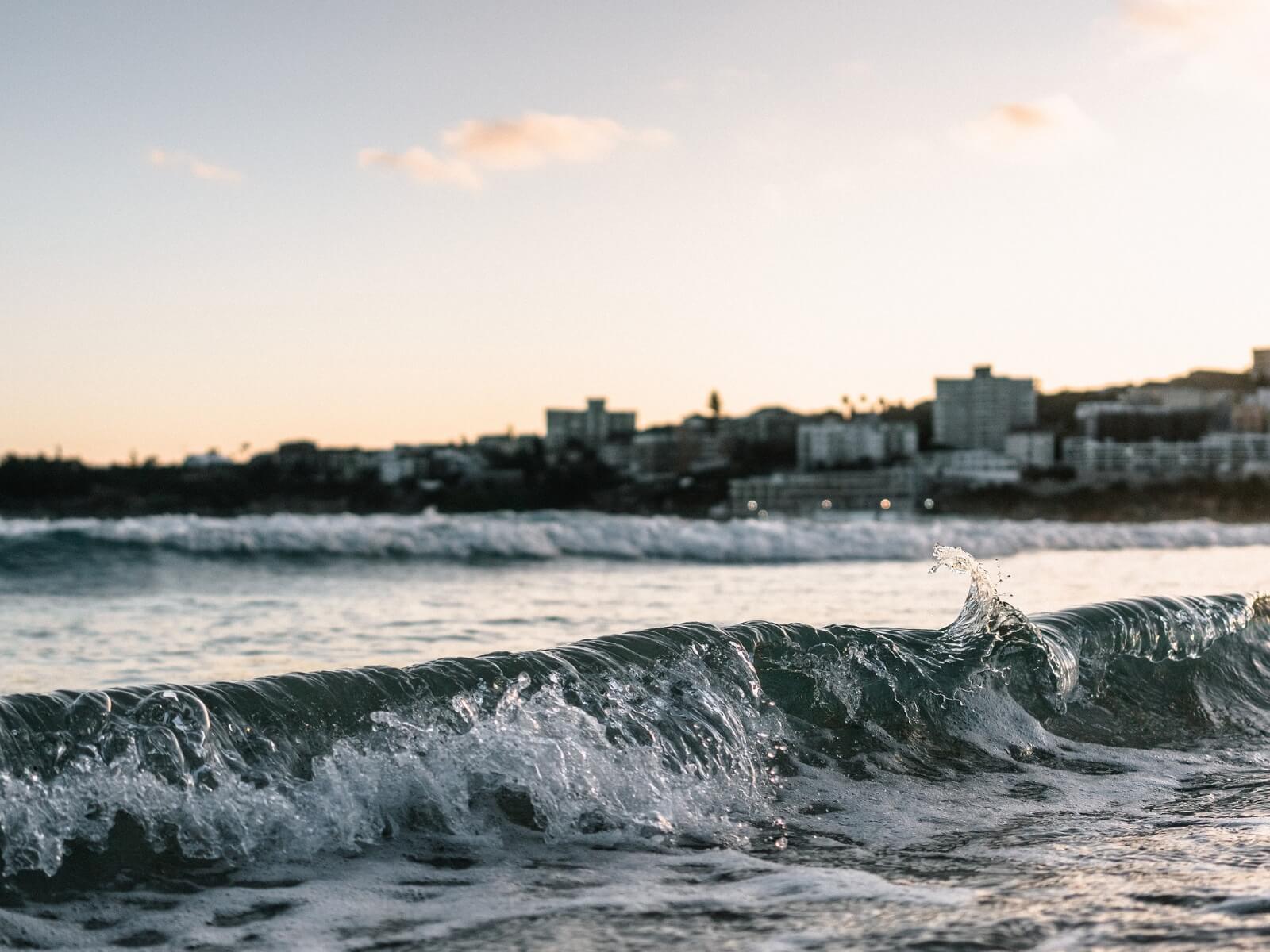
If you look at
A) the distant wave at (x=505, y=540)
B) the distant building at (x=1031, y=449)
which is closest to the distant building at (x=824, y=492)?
the distant building at (x=1031, y=449)

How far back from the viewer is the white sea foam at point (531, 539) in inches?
823

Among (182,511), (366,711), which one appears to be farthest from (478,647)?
(182,511)

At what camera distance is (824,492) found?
80875mm

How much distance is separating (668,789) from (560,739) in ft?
1.48

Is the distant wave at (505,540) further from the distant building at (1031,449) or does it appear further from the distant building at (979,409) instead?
the distant building at (979,409)

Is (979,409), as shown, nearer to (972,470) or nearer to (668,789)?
(972,470)

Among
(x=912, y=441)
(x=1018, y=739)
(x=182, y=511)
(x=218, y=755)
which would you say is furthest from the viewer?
(x=912, y=441)

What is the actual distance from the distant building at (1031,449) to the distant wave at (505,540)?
56211 millimetres

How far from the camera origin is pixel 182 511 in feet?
167

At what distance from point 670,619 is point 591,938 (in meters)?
8.16

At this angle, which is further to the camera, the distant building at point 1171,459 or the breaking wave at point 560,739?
the distant building at point 1171,459

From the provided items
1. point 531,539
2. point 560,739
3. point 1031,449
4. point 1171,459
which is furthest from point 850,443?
point 560,739

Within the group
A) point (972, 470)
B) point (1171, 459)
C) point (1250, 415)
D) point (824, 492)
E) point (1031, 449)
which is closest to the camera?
point (1171, 459)

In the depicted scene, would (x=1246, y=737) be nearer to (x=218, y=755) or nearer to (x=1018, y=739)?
(x=1018, y=739)
